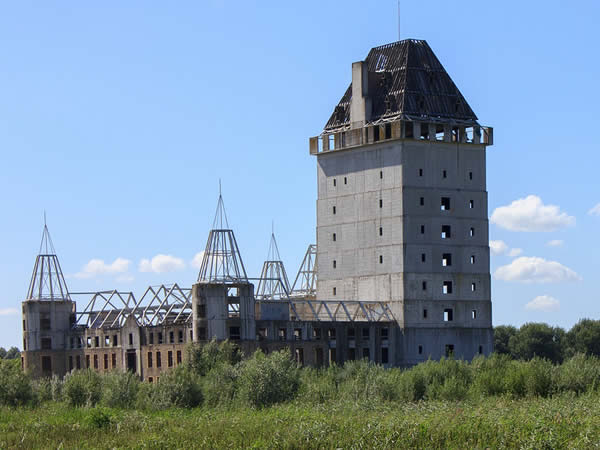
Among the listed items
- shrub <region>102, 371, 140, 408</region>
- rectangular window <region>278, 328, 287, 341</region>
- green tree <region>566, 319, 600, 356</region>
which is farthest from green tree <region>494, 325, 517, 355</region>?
shrub <region>102, 371, 140, 408</region>

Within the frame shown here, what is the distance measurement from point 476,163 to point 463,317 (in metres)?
12.3

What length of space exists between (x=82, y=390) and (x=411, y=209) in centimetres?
3180

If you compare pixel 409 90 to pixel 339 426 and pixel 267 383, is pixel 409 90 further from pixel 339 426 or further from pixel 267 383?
pixel 339 426

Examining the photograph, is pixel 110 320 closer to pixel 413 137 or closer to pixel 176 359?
pixel 176 359

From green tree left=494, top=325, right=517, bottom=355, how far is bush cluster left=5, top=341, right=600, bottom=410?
59.2 meters

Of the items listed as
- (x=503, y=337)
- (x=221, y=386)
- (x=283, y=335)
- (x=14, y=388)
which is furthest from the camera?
(x=503, y=337)

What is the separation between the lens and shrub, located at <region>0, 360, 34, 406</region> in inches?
2990

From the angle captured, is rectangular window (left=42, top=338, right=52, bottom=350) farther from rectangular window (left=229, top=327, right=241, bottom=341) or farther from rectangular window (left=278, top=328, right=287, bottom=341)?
rectangular window (left=229, top=327, right=241, bottom=341)

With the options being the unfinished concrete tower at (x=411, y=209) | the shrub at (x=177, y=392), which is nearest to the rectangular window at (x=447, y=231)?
the unfinished concrete tower at (x=411, y=209)

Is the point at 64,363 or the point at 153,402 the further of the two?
the point at 64,363

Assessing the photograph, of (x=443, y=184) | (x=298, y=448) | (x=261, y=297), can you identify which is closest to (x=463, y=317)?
(x=443, y=184)

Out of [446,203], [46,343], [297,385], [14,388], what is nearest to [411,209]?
[446,203]

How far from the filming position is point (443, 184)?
98.7m

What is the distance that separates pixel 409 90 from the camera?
99812 millimetres
